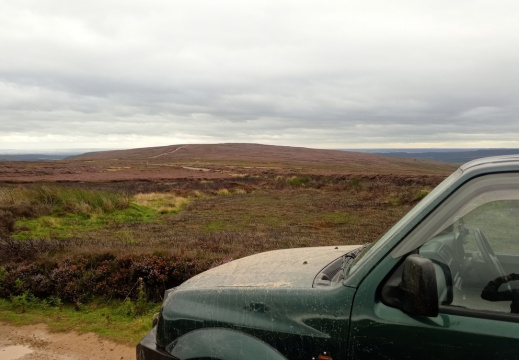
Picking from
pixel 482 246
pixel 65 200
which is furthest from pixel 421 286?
pixel 65 200

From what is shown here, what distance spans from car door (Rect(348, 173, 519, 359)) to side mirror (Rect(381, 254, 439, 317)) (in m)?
0.06

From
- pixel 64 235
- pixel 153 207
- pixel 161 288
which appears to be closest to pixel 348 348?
pixel 161 288

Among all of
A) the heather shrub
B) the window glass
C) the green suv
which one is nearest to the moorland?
the heather shrub

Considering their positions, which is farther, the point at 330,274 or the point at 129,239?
the point at 129,239

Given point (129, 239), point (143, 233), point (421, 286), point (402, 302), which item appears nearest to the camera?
point (421, 286)

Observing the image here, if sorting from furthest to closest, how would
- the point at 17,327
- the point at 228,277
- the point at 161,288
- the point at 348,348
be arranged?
the point at 161,288, the point at 17,327, the point at 228,277, the point at 348,348

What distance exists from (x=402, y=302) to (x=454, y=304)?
9.7 inches

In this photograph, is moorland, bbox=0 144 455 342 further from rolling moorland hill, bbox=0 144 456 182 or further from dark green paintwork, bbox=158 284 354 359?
rolling moorland hill, bbox=0 144 456 182

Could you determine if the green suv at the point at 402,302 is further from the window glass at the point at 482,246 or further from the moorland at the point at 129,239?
the moorland at the point at 129,239

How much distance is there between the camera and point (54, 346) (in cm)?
427

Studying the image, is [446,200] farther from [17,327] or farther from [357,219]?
[357,219]

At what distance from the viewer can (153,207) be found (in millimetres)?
18672

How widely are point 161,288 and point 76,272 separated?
4.56 ft

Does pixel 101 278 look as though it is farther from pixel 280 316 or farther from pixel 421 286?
pixel 421 286
